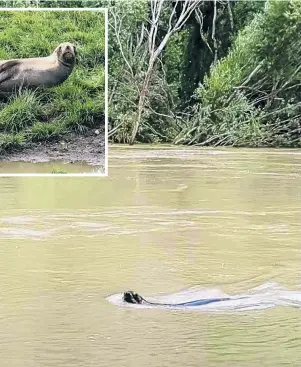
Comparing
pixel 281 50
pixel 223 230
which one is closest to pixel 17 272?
pixel 223 230

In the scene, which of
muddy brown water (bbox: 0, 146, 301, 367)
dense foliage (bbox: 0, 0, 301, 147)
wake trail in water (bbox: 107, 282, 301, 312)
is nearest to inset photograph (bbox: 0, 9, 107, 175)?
muddy brown water (bbox: 0, 146, 301, 367)

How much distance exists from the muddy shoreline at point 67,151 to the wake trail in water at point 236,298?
73.2 inches

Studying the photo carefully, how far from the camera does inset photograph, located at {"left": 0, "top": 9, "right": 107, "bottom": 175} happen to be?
614 cm

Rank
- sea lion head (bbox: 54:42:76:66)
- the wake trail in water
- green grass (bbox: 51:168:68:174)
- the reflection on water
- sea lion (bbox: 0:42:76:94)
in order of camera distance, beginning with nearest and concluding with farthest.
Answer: the wake trail in water → sea lion (bbox: 0:42:76:94) → sea lion head (bbox: 54:42:76:66) → the reflection on water → green grass (bbox: 51:168:68:174)

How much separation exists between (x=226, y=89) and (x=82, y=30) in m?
3.26

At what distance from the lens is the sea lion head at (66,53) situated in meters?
6.24

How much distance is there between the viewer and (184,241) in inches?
238

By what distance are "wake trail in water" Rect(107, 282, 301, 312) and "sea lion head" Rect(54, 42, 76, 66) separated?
211 cm

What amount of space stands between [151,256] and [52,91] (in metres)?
1.34

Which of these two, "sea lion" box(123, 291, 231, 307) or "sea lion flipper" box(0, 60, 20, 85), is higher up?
"sea lion flipper" box(0, 60, 20, 85)

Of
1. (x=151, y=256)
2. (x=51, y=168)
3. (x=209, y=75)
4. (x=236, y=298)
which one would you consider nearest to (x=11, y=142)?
(x=51, y=168)

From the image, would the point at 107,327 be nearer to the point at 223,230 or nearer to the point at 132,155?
the point at 223,230

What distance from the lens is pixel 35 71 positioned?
6164mm

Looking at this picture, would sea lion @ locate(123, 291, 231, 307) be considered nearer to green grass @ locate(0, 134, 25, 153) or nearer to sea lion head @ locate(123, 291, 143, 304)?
sea lion head @ locate(123, 291, 143, 304)
